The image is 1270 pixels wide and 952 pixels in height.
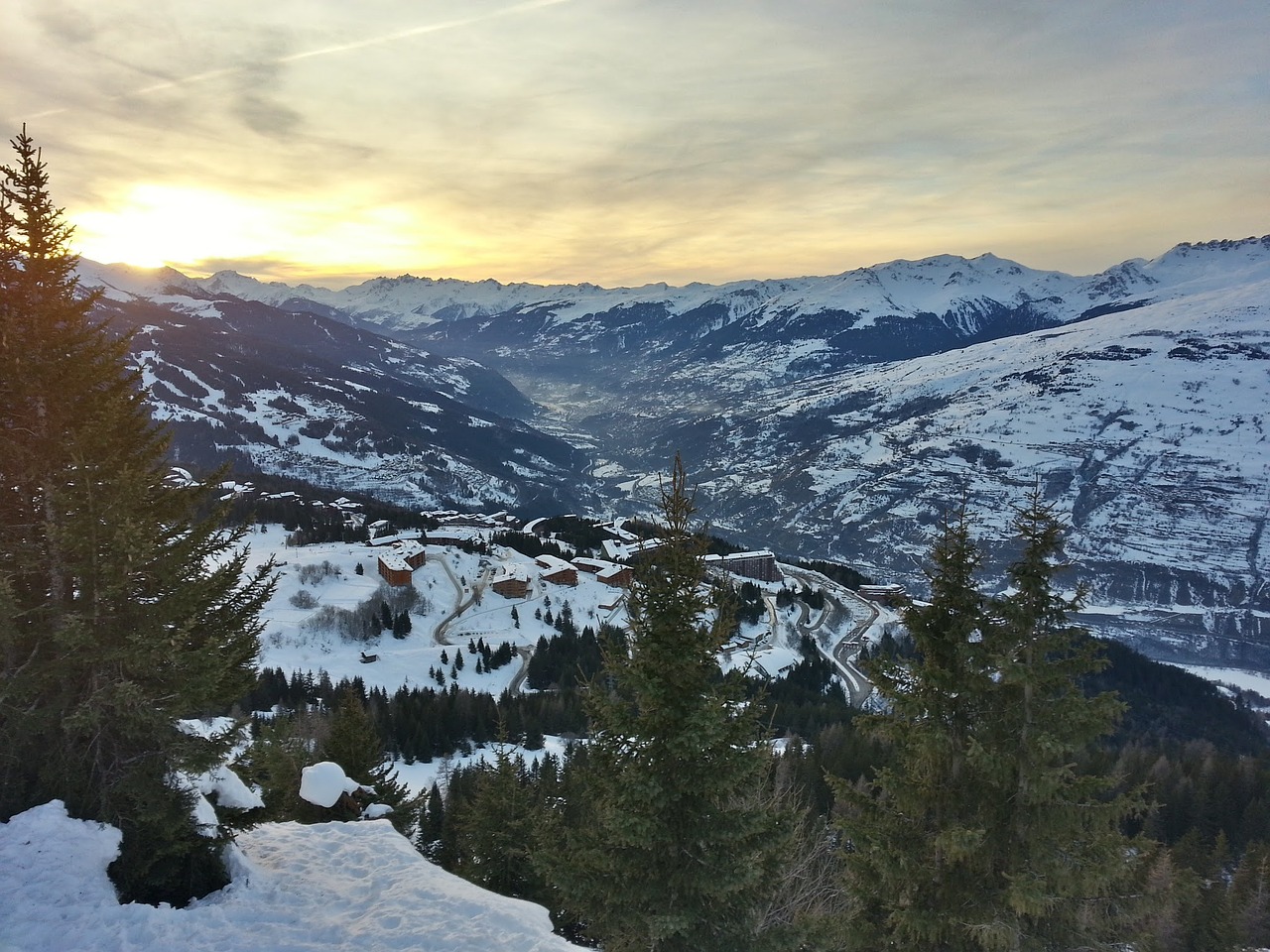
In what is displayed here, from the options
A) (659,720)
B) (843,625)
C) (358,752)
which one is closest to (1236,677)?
(843,625)

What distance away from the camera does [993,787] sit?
480 inches

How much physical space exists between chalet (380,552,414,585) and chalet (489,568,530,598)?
13929 mm

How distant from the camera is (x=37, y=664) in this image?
42.7 ft

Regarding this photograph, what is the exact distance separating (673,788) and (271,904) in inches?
362

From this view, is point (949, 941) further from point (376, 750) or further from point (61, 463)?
point (376, 750)

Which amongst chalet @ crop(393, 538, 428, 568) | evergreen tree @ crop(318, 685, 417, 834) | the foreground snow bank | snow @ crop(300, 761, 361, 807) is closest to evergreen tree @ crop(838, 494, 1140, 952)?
the foreground snow bank

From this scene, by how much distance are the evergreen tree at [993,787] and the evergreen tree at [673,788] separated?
285cm

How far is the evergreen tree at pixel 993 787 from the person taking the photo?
1131 cm

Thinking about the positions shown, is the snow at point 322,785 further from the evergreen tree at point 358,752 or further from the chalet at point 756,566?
the chalet at point 756,566

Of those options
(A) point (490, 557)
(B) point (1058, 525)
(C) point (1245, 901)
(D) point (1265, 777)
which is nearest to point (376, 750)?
(B) point (1058, 525)

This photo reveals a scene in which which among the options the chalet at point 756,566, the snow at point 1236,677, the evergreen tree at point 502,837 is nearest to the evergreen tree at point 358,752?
the evergreen tree at point 502,837

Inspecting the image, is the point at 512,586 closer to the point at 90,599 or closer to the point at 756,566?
the point at 756,566

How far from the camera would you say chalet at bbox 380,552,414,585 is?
104m

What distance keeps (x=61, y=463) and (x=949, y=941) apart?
1997 cm
